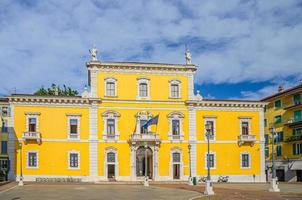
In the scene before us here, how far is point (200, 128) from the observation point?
60031 millimetres

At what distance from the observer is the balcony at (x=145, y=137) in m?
57.1

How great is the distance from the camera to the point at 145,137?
5734 cm

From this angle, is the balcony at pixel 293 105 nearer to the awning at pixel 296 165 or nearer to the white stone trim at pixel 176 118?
the awning at pixel 296 165

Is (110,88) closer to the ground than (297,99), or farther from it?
farther from it

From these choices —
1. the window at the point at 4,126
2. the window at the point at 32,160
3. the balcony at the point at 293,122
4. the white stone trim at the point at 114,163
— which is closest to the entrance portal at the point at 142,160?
the white stone trim at the point at 114,163

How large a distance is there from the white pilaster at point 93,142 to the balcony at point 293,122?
27.3m

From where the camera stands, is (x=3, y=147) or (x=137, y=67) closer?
(x=137, y=67)

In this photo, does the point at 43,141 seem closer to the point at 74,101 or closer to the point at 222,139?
the point at 74,101

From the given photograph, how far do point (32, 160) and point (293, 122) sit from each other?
117 feet

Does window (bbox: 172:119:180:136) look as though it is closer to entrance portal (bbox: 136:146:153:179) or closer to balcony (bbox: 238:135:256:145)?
entrance portal (bbox: 136:146:153:179)

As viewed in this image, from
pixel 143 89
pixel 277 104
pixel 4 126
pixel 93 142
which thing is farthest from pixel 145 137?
pixel 4 126

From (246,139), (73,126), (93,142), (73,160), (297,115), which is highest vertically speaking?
(297,115)

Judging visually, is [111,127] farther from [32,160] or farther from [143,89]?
[32,160]

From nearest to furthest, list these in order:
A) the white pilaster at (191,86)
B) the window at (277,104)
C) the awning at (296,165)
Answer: the white pilaster at (191,86), the awning at (296,165), the window at (277,104)
